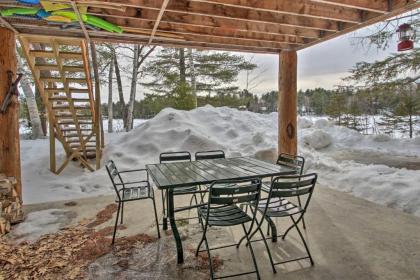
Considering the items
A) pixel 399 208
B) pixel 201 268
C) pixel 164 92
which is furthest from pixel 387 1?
pixel 164 92

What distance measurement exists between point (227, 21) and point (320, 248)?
3098 millimetres

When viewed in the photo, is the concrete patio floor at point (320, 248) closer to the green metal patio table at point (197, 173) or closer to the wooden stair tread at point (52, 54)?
the green metal patio table at point (197, 173)

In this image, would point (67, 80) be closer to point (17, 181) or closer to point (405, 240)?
point (17, 181)

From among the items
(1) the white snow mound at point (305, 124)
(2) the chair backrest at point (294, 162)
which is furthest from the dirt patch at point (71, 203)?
(1) the white snow mound at point (305, 124)

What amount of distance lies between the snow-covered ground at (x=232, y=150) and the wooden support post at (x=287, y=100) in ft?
3.40

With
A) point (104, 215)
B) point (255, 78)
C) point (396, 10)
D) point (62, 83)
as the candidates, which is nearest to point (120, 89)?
point (255, 78)

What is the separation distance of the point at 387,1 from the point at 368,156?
461 cm

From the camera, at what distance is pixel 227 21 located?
377cm

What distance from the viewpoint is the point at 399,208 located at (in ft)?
11.7

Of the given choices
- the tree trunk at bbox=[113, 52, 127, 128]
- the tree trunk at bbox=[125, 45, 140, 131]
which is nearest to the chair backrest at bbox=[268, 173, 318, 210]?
the tree trunk at bbox=[125, 45, 140, 131]

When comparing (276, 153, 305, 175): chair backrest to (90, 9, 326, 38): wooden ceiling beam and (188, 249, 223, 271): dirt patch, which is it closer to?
(188, 249, 223, 271): dirt patch

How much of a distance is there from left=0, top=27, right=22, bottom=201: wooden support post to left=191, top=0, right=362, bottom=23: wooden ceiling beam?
2.64 m

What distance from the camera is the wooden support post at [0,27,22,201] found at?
10.8ft

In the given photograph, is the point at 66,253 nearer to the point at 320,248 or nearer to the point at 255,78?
the point at 320,248
